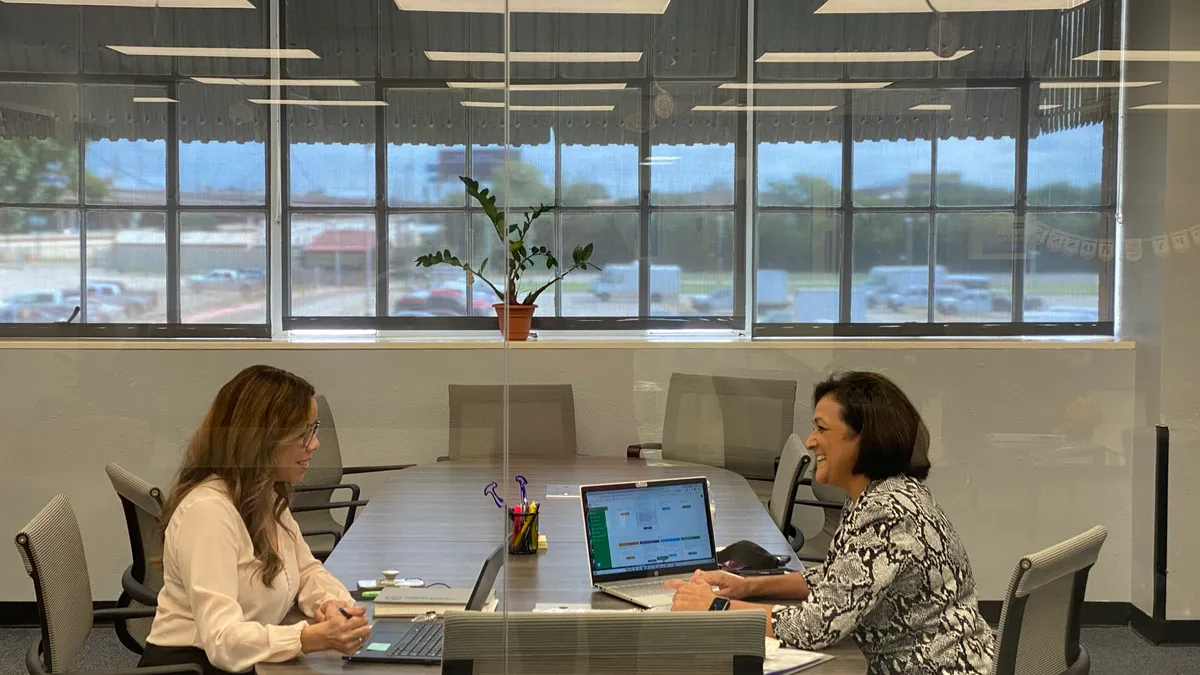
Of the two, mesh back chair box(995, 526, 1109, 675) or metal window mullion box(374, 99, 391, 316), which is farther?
metal window mullion box(374, 99, 391, 316)

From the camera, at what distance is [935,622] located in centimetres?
235

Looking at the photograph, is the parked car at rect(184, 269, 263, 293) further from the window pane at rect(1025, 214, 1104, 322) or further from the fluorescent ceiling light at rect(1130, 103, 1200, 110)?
the fluorescent ceiling light at rect(1130, 103, 1200, 110)

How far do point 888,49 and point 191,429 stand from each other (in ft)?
8.33

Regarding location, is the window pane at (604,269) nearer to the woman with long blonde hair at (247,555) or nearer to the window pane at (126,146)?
the woman with long blonde hair at (247,555)

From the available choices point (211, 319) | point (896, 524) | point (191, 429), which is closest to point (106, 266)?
point (211, 319)

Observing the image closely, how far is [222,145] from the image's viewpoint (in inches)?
128

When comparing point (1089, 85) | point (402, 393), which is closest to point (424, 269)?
point (402, 393)

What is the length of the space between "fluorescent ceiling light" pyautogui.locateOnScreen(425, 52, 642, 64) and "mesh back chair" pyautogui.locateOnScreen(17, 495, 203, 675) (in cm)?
167

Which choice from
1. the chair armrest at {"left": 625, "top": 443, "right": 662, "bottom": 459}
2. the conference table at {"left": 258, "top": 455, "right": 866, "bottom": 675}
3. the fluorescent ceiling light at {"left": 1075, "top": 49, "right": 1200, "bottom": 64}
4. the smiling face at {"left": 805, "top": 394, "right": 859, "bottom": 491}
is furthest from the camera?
the fluorescent ceiling light at {"left": 1075, "top": 49, "right": 1200, "bottom": 64}

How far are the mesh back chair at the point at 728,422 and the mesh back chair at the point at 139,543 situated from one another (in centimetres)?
147

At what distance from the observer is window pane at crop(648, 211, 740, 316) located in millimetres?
3348

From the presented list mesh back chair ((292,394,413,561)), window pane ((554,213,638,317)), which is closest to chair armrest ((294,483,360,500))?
mesh back chair ((292,394,413,561))

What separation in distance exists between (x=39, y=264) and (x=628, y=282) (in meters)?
1.83

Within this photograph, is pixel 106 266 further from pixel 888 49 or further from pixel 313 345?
pixel 888 49
